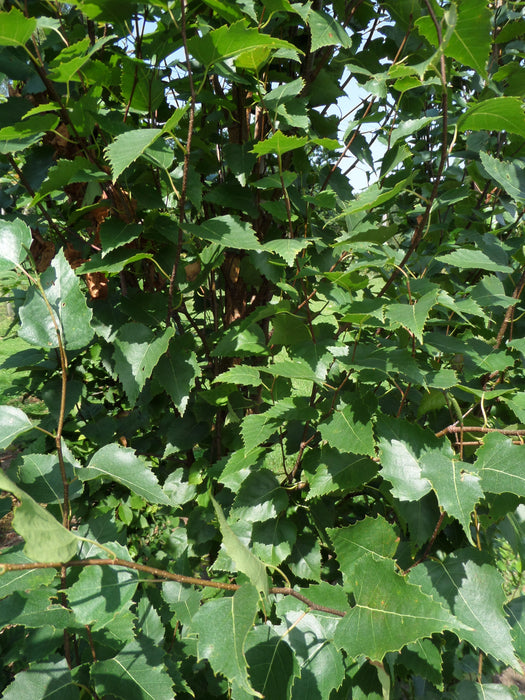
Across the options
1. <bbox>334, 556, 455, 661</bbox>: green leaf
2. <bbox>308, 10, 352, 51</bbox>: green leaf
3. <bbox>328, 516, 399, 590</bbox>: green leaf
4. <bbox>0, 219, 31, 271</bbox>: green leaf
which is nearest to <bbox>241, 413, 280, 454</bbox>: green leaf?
<bbox>328, 516, 399, 590</bbox>: green leaf

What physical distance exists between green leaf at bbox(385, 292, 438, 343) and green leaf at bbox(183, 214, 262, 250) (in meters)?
0.31

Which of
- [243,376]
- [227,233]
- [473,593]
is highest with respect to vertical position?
[227,233]

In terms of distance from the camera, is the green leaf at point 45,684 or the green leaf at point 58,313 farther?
the green leaf at point 58,313

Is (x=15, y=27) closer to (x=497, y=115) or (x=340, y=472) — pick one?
(x=497, y=115)

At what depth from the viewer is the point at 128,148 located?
3.04 ft

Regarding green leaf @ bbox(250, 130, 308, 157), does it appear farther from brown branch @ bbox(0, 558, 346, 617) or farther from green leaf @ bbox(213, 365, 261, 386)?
brown branch @ bbox(0, 558, 346, 617)

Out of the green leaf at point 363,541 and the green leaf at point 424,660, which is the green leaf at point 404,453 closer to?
the green leaf at point 363,541

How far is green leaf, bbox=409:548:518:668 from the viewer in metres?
0.89

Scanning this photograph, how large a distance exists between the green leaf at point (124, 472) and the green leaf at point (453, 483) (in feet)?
1.62

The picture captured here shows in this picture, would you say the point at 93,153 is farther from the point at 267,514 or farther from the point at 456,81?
the point at 456,81

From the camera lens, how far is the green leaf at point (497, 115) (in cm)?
89

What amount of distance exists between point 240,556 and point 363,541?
0.43 m

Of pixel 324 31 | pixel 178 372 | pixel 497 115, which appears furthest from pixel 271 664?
pixel 324 31

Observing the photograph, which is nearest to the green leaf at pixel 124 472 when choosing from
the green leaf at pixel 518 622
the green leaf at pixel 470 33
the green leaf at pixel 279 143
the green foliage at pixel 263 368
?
the green foliage at pixel 263 368
